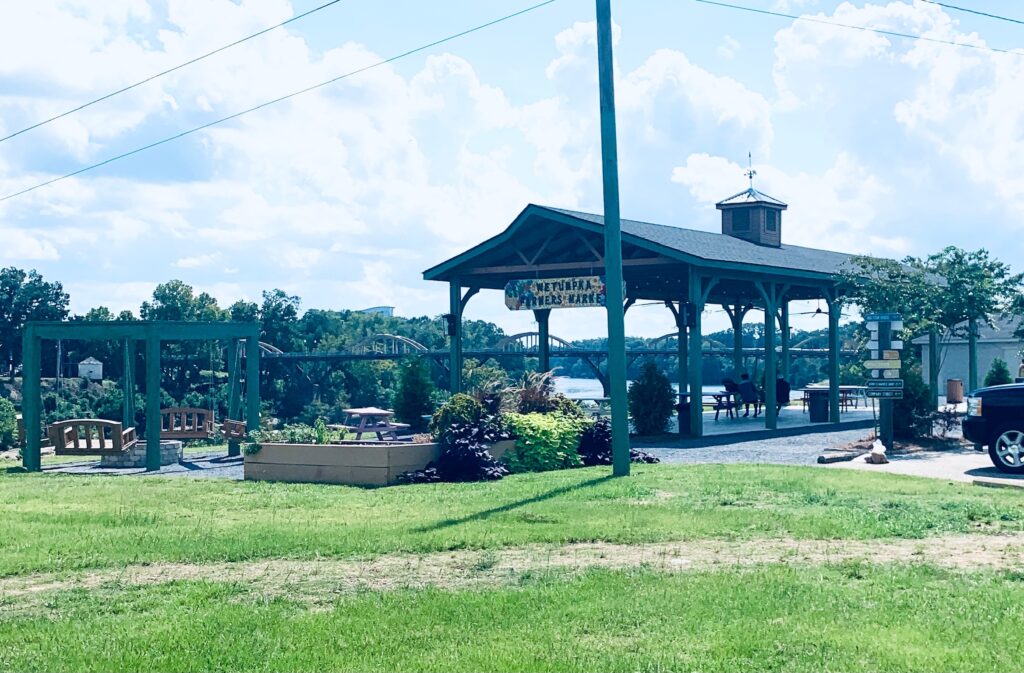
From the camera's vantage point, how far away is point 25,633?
632 cm

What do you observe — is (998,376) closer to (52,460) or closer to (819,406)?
(819,406)

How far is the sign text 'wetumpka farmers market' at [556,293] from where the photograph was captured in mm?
24359

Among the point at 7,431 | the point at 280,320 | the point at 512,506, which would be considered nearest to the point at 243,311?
the point at 280,320

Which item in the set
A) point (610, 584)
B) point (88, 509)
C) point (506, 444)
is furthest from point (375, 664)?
point (506, 444)

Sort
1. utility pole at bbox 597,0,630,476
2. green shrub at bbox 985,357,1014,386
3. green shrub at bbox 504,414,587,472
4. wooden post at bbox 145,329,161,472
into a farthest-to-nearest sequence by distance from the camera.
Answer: green shrub at bbox 985,357,1014,386 → wooden post at bbox 145,329,161,472 → green shrub at bbox 504,414,587,472 → utility pole at bbox 597,0,630,476

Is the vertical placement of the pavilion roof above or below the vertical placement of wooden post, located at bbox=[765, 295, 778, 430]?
above

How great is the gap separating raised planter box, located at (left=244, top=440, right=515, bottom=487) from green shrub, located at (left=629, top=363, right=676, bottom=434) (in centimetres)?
744

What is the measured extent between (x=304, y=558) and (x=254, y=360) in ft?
46.8

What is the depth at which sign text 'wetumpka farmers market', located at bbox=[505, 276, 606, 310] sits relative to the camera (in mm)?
24359

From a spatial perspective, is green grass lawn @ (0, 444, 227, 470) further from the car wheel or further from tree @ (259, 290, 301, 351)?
tree @ (259, 290, 301, 351)

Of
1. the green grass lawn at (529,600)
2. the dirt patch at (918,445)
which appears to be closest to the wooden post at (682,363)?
the dirt patch at (918,445)

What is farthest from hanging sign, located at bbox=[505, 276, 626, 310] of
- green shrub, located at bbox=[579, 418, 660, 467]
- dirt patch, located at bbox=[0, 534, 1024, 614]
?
dirt patch, located at bbox=[0, 534, 1024, 614]

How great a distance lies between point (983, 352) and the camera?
4159 cm

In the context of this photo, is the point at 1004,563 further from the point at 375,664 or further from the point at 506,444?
the point at 506,444
